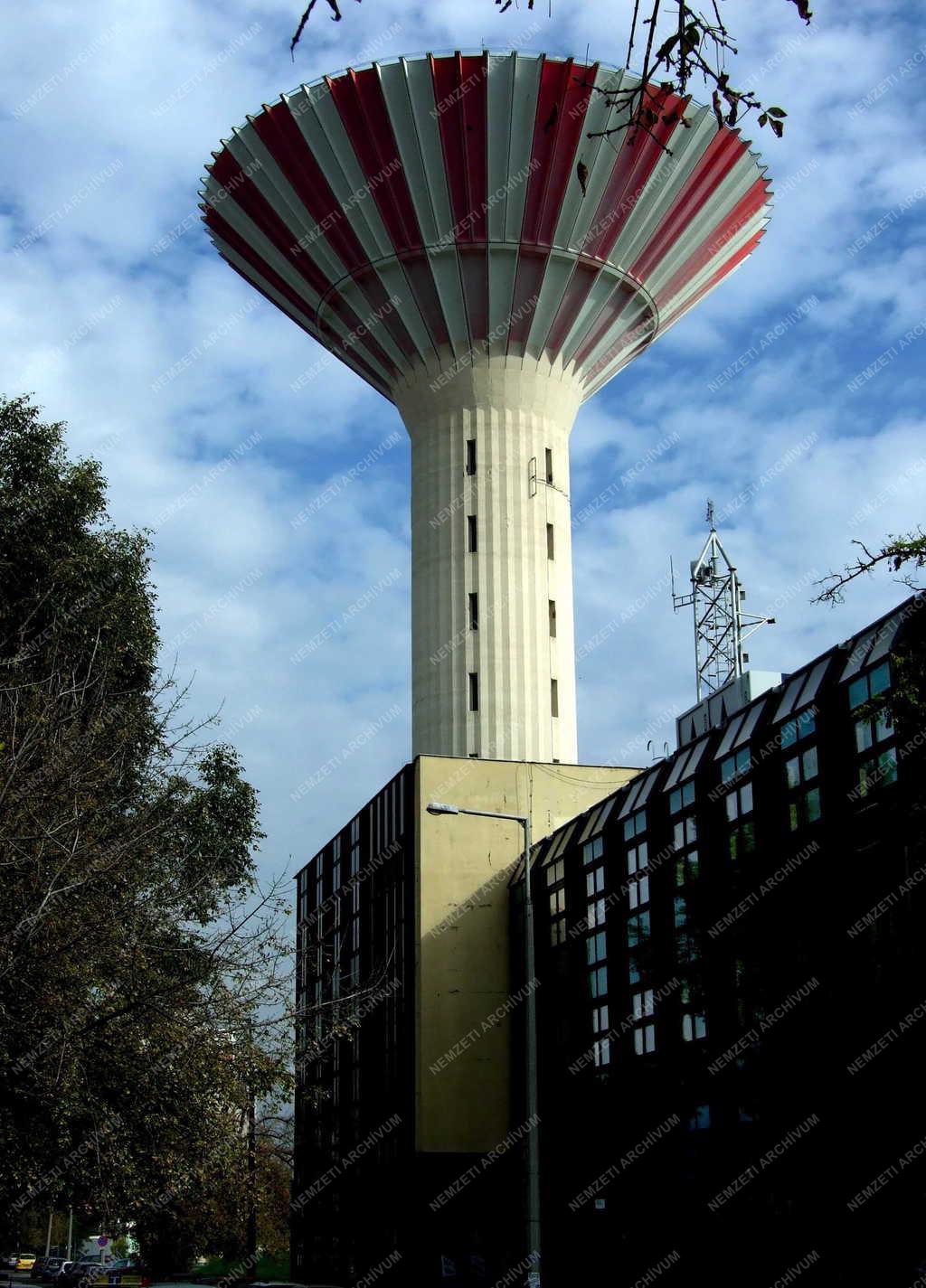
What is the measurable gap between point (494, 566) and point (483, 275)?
9840 millimetres

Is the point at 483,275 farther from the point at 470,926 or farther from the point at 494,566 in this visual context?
the point at 470,926

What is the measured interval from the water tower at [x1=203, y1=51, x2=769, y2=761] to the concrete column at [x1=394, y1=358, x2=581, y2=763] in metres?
0.07

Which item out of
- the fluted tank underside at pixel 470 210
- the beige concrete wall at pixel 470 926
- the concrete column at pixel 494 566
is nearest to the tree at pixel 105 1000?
the beige concrete wall at pixel 470 926

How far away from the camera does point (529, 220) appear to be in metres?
47.6

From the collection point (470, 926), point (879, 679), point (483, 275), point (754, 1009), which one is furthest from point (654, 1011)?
point (483, 275)

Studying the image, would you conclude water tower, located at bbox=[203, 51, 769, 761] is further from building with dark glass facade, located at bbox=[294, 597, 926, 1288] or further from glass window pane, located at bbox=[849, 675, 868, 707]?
glass window pane, located at bbox=[849, 675, 868, 707]

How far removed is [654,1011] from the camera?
31.9 m

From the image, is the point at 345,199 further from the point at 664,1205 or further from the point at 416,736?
the point at 664,1205

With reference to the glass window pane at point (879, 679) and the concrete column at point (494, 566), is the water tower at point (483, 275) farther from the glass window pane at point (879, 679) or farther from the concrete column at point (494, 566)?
the glass window pane at point (879, 679)

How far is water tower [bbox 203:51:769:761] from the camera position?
46.5 metres

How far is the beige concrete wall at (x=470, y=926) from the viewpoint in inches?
1564

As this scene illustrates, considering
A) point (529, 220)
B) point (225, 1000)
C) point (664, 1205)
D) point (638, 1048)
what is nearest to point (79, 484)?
point (225, 1000)

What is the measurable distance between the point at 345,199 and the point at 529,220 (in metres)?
6.17

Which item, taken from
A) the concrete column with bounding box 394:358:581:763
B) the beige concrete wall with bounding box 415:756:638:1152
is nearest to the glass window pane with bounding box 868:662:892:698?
the beige concrete wall with bounding box 415:756:638:1152
